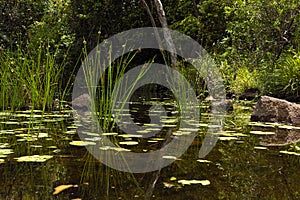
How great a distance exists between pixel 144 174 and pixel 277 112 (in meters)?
2.44

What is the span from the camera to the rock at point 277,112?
3.67 metres

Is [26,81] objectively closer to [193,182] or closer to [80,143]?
[80,143]

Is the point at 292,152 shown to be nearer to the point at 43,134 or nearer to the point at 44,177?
the point at 44,177

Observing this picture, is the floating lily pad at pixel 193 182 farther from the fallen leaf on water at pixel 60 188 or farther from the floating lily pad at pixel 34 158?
the floating lily pad at pixel 34 158

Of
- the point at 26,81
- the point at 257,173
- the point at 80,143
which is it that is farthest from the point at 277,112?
the point at 26,81

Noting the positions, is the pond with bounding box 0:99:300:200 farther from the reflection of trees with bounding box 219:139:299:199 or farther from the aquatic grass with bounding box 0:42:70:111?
the aquatic grass with bounding box 0:42:70:111

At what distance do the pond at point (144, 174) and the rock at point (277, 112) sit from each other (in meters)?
1.01

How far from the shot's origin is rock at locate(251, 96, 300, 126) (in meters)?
3.67

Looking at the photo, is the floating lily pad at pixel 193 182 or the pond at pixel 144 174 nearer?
the pond at pixel 144 174

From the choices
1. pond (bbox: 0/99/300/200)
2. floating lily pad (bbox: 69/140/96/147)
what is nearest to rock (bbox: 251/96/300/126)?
pond (bbox: 0/99/300/200)

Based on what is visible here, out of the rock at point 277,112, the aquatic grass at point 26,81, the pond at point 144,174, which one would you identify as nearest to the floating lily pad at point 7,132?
the pond at point 144,174

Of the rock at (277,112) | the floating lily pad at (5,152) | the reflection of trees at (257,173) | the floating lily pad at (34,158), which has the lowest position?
the reflection of trees at (257,173)

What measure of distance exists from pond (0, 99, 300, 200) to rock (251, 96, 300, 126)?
1.01m

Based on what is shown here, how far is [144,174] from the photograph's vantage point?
173cm
